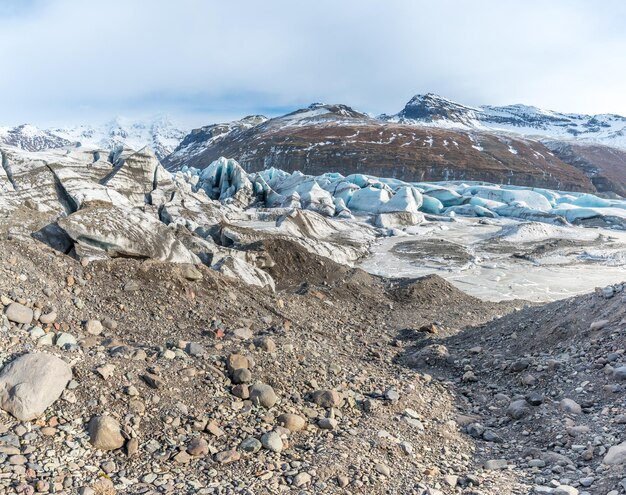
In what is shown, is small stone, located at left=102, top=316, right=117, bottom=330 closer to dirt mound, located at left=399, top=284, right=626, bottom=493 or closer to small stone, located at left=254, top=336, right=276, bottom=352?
small stone, located at left=254, top=336, right=276, bottom=352

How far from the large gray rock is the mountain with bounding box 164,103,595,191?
291 ft

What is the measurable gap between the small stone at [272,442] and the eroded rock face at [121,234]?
6096 mm

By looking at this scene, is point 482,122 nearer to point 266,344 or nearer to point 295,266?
point 295,266

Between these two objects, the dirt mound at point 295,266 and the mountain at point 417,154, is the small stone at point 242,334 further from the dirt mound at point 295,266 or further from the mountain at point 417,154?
the mountain at point 417,154

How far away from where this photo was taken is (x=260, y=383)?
546cm

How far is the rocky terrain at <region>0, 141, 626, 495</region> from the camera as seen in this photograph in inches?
161

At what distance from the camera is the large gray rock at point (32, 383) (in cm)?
412

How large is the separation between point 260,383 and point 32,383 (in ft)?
7.45

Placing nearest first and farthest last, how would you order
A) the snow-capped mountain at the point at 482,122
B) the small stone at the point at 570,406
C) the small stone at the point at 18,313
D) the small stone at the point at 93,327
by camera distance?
the small stone at the point at 18,313 < the small stone at the point at 570,406 < the small stone at the point at 93,327 < the snow-capped mountain at the point at 482,122

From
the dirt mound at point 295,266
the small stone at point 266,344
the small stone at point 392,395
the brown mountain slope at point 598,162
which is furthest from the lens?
the brown mountain slope at point 598,162

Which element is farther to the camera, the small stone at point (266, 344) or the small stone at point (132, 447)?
the small stone at point (266, 344)

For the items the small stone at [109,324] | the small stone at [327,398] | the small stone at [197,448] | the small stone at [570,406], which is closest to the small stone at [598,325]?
the small stone at [570,406]

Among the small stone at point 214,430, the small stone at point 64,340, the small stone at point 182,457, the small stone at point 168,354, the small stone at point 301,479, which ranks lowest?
the small stone at point 301,479

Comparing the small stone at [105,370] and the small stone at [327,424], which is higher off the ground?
the small stone at [105,370]
